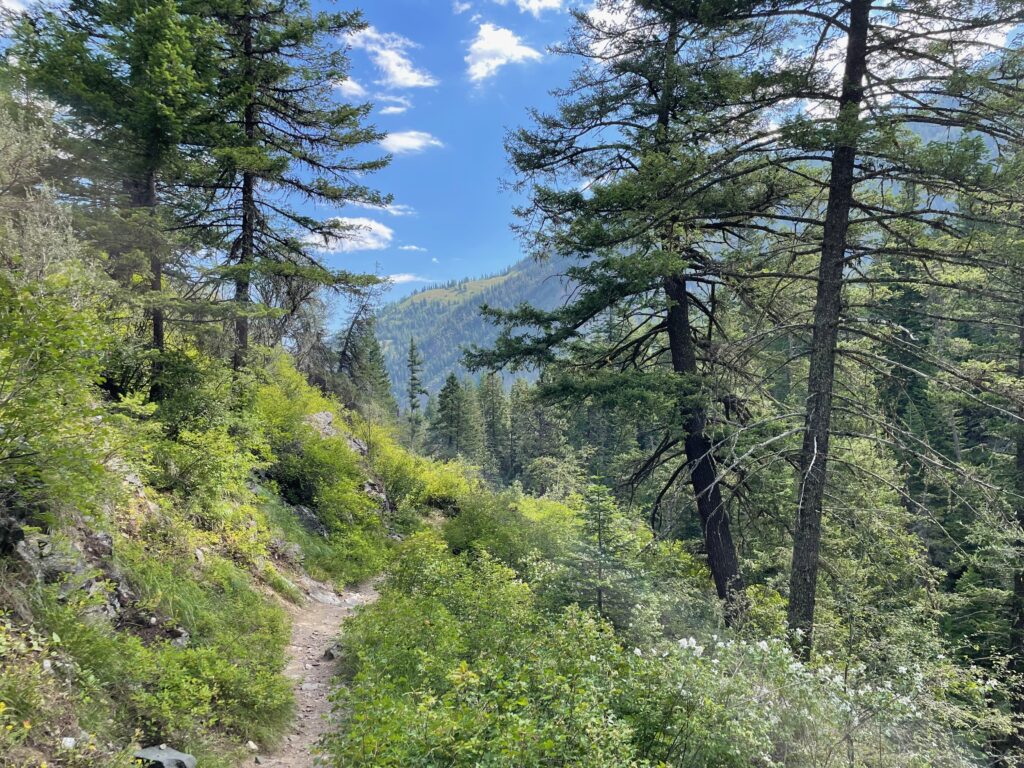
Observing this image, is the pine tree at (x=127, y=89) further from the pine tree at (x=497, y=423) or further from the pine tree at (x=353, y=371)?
the pine tree at (x=497, y=423)

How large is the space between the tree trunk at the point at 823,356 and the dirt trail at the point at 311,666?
19.7 feet

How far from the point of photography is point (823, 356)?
270 inches

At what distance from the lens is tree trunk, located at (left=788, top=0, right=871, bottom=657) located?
6.55m

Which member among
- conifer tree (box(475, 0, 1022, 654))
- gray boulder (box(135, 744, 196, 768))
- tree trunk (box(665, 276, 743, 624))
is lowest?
gray boulder (box(135, 744, 196, 768))

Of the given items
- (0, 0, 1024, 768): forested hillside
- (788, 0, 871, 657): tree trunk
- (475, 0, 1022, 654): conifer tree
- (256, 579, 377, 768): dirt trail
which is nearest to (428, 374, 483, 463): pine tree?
(0, 0, 1024, 768): forested hillside

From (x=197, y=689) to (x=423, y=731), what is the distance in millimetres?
2567

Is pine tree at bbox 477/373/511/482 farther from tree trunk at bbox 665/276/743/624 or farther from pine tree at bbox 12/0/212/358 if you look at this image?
pine tree at bbox 12/0/212/358

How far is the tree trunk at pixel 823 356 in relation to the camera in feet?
21.5

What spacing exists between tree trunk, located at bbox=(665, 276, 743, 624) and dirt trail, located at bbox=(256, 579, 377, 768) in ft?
21.5

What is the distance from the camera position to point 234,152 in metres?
9.60

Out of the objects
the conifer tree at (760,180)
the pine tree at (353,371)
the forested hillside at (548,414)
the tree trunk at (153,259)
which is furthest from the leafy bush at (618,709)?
the pine tree at (353,371)

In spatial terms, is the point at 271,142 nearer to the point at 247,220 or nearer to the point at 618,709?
the point at 247,220

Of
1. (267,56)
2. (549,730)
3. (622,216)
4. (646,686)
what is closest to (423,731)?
(549,730)

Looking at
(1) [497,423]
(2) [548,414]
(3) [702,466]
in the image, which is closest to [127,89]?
(2) [548,414]
